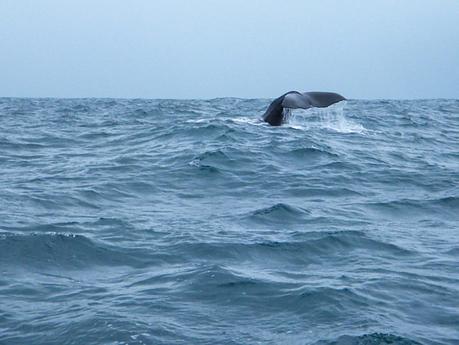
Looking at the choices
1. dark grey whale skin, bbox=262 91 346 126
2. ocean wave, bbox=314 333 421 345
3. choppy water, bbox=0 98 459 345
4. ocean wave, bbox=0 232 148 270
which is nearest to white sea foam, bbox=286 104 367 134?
dark grey whale skin, bbox=262 91 346 126

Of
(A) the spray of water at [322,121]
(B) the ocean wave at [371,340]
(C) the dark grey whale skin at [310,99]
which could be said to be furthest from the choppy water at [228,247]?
(A) the spray of water at [322,121]

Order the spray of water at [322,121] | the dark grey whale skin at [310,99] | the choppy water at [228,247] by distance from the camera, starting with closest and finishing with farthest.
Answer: the choppy water at [228,247] < the dark grey whale skin at [310,99] < the spray of water at [322,121]

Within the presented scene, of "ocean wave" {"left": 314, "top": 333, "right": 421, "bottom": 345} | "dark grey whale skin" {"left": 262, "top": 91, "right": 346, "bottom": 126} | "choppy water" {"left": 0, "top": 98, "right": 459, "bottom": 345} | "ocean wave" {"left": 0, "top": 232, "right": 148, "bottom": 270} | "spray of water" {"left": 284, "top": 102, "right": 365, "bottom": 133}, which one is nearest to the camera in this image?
"ocean wave" {"left": 314, "top": 333, "right": 421, "bottom": 345}

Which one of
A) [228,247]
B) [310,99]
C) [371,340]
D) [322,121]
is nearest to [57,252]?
[228,247]

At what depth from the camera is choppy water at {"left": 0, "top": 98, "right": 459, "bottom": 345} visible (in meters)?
6.34

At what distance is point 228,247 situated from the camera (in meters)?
9.02

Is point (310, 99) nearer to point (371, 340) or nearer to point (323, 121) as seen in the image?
point (323, 121)

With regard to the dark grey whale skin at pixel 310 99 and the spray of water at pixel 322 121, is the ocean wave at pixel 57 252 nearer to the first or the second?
the dark grey whale skin at pixel 310 99

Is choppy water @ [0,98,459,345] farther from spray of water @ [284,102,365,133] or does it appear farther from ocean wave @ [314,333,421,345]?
spray of water @ [284,102,365,133]

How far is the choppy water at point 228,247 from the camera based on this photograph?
6.34 metres

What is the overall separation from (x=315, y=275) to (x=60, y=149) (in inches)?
510

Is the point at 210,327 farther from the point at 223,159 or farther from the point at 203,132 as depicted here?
the point at 203,132

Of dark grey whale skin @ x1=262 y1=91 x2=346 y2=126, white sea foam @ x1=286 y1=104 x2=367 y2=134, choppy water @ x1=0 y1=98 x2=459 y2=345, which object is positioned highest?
dark grey whale skin @ x1=262 y1=91 x2=346 y2=126

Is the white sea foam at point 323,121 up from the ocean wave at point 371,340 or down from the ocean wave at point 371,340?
up
